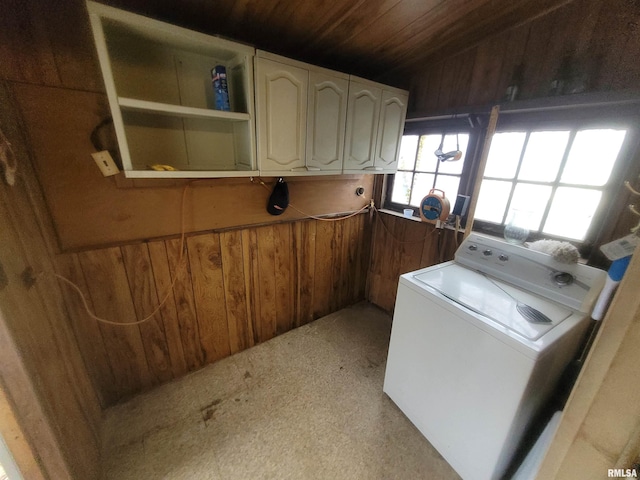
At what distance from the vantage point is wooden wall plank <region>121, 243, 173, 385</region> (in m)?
1.37

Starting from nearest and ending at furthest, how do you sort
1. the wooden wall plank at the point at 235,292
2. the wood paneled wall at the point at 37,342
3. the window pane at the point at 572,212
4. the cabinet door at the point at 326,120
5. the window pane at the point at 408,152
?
the wood paneled wall at the point at 37,342
the window pane at the point at 572,212
the cabinet door at the point at 326,120
the wooden wall plank at the point at 235,292
the window pane at the point at 408,152

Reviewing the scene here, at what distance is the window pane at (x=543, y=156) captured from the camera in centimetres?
141

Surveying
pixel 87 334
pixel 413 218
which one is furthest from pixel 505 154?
pixel 87 334

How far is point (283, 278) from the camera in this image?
79.2 inches

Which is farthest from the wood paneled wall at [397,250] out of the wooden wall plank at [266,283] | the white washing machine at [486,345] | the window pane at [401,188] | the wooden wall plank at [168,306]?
the wooden wall plank at [168,306]

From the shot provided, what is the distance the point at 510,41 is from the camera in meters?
1.43

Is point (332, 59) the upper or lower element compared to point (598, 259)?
upper

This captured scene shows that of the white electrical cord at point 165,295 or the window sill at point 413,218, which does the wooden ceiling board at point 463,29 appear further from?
the white electrical cord at point 165,295

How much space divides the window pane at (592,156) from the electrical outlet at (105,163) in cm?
244

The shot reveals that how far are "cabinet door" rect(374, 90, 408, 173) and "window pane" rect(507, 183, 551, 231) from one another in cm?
89

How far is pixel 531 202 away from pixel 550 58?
2.59 ft

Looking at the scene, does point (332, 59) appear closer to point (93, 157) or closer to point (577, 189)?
point (93, 157)

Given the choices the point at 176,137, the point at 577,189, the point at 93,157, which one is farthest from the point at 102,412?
the point at 577,189

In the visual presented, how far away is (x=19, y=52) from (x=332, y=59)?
1.58 metres
